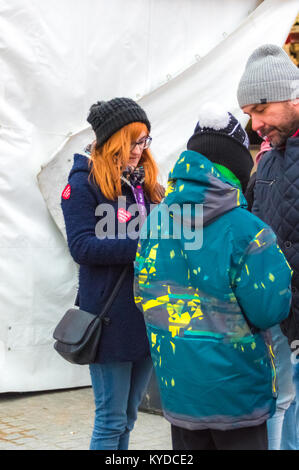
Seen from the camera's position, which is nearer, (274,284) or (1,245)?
(274,284)

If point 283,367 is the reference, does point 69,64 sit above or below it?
above

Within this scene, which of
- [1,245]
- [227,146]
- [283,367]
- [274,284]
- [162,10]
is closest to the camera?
[274,284]

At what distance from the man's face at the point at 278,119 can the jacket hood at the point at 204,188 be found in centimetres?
75

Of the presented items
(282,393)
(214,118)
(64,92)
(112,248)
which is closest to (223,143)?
(214,118)

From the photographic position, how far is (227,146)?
2.38 metres

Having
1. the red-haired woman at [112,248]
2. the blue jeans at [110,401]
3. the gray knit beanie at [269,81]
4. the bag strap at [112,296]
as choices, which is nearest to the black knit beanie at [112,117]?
the red-haired woman at [112,248]

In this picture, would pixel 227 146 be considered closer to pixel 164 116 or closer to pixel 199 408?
pixel 199 408

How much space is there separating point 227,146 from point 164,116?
2.86 m

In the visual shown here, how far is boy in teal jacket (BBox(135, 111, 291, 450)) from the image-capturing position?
223cm

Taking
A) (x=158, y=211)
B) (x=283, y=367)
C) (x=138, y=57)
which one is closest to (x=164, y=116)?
(x=138, y=57)

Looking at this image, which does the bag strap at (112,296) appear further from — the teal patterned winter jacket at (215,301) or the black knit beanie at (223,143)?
the black knit beanie at (223,143)

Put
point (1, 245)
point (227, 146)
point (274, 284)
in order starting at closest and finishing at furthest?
point (274, 284)
point (227, 146)
point (1, 245)

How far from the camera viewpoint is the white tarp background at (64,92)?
4773mm

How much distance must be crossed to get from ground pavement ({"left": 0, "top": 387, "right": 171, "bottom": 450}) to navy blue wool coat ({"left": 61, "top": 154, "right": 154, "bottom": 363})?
1.22 metres
